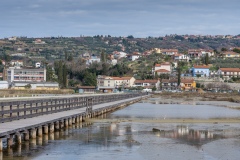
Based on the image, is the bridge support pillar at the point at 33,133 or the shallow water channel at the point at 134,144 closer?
the shallow water channel at the point at 134,144

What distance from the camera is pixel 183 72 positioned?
586 feet

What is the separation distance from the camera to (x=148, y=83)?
15412 cm

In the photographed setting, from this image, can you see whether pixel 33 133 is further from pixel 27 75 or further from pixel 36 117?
pixel 27 75

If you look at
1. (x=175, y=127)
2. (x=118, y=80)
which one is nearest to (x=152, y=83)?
(x=118, y=80)

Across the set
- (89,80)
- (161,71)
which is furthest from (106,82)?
(161,71)

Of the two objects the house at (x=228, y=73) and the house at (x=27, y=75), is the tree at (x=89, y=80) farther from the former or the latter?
the house at (x=228, y=73)

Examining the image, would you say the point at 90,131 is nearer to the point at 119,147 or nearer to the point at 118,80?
the point at 119,147

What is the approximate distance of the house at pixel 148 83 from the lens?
154 metres

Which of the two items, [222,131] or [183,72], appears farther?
[183,72]

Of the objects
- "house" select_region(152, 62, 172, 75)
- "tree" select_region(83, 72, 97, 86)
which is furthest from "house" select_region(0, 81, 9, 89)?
"house" select_region(152, 62, 172, 75)

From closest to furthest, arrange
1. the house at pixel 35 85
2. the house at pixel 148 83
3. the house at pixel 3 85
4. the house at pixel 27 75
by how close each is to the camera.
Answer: the house at pixel 35 85, the house at pixel 3 85, the house at pixel 27 75, the house at pixel 148 83

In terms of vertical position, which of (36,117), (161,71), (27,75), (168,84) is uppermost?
(161,71)

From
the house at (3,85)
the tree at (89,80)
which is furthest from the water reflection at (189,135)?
the tree at (89,80)

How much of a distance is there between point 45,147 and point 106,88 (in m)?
127
